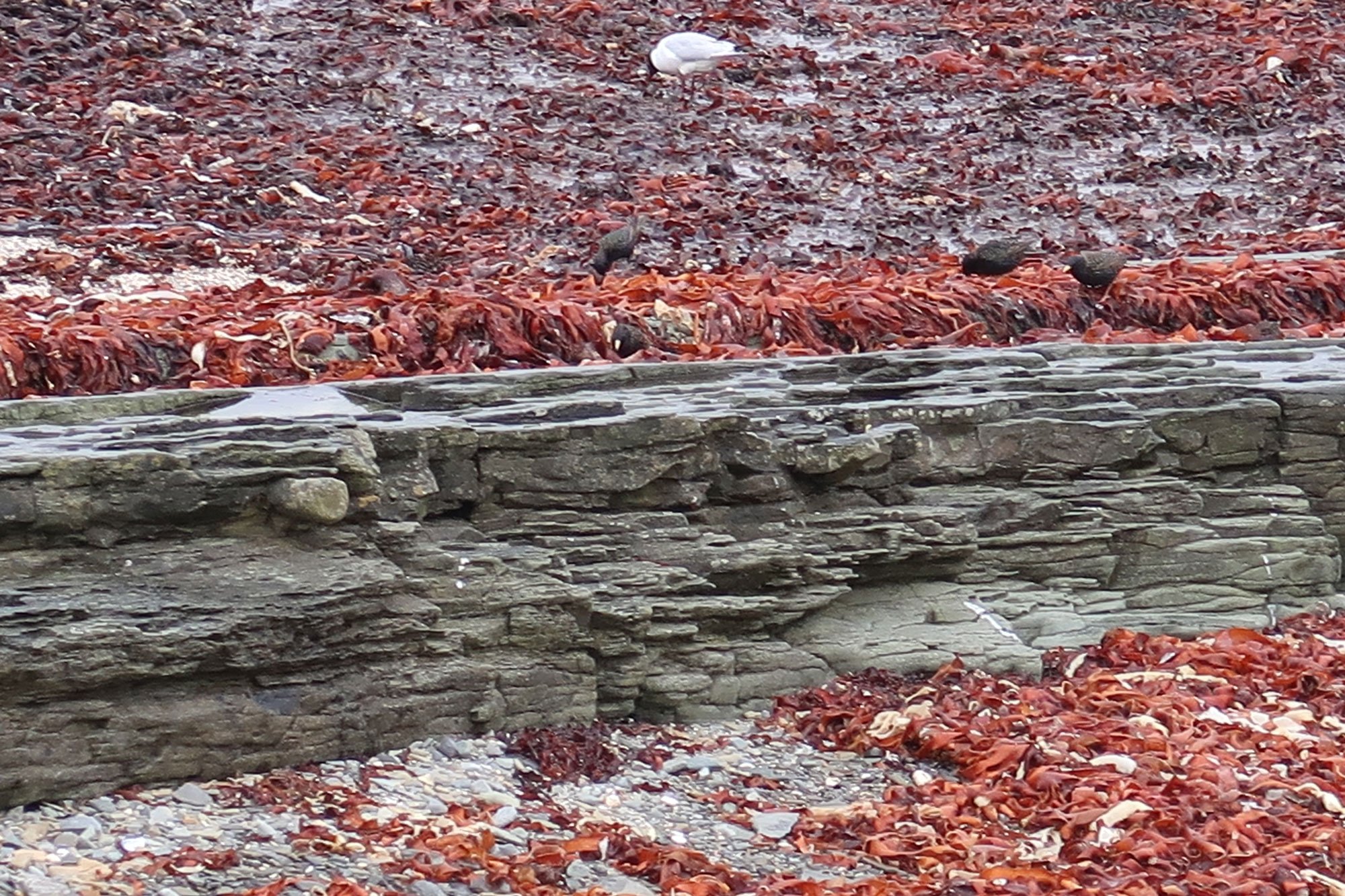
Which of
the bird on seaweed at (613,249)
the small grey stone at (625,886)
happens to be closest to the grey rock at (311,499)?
the small grey stone at (625,886)

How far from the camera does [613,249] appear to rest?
8898 millimetres

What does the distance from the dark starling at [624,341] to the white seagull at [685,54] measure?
561 cm

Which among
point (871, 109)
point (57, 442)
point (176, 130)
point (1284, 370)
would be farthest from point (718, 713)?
point (871, 109)

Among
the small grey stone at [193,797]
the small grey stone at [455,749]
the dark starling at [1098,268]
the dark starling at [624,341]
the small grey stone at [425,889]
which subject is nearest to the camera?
the small grey stone at [425,889]

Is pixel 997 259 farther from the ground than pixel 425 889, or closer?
farther from the ground

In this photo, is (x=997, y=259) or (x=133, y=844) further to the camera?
(x=997, y=259)

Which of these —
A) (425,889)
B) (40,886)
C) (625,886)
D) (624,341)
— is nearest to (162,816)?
(40,886)

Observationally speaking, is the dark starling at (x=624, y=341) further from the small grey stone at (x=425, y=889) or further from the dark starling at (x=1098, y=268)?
the small grey stone at (x=425, y=889)

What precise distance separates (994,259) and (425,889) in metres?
5.80

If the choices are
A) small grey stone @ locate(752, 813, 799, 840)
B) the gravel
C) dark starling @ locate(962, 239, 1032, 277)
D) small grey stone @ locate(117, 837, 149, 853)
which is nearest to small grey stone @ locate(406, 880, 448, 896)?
the gravel

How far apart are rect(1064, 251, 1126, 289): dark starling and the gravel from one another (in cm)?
428

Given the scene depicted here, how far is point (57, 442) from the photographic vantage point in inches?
187

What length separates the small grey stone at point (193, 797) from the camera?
4512 millimetres

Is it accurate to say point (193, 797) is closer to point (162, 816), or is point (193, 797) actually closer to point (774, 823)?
point (162, 816)
